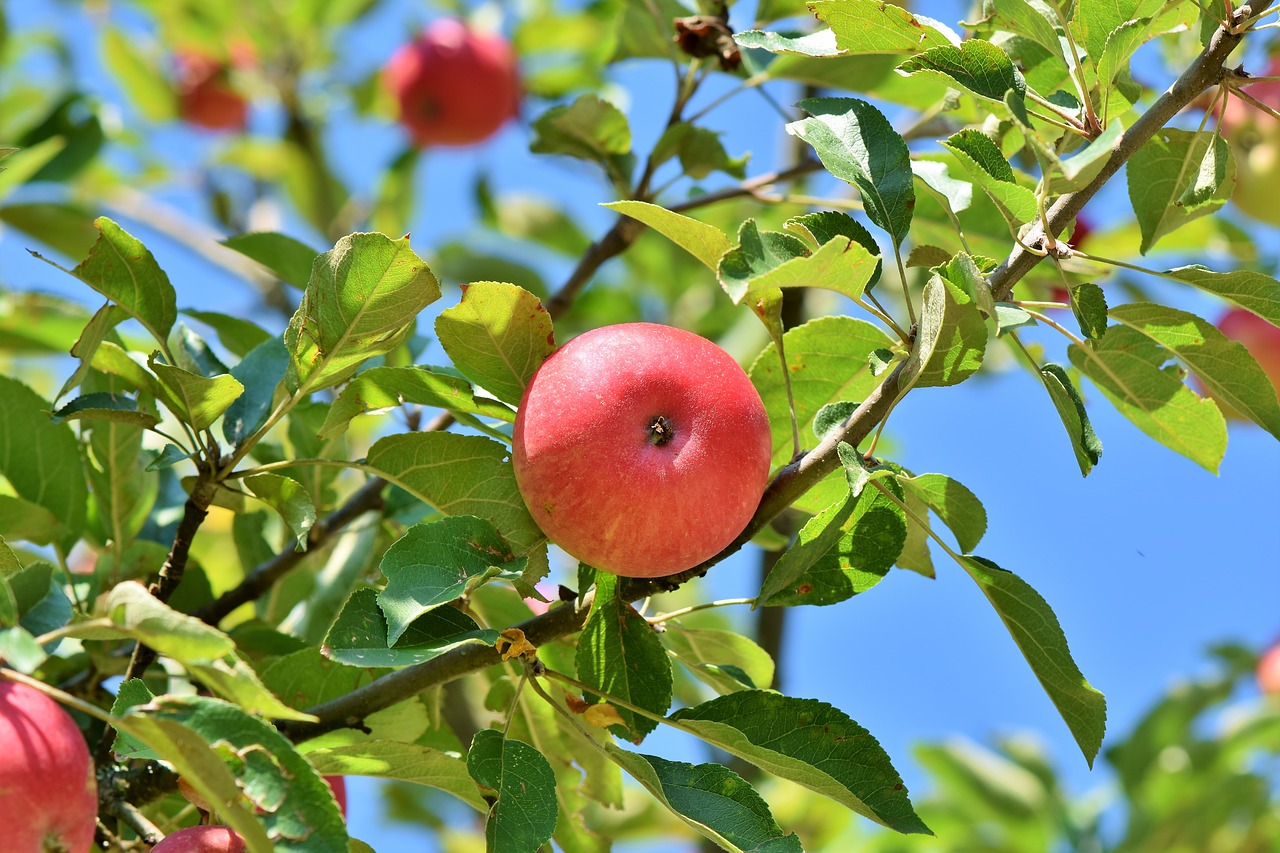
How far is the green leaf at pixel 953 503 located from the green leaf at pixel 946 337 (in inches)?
A: 3.8

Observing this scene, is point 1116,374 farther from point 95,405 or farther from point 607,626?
point 95,405

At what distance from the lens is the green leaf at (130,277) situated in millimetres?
1144

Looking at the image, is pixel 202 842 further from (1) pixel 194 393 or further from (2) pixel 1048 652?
(2) pixel 1048 652

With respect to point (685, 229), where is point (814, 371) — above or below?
below

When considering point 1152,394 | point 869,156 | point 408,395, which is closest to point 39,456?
point 408,395

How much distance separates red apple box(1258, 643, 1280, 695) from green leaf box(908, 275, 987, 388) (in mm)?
2773

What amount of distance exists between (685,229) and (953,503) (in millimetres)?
342

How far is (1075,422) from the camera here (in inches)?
41.3

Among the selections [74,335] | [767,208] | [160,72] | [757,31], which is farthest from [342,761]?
[160,72]

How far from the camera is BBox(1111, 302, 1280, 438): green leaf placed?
1202mm

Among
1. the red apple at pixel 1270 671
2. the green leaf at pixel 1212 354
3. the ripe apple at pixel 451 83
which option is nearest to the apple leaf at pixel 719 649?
the green leaf at pixel 1212 354

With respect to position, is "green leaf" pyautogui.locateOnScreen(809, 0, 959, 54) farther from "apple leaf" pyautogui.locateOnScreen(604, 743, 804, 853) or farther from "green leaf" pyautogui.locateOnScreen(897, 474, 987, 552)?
"apple leaf" pyautogui.locateOnScreen(604, 743, 804, 853)

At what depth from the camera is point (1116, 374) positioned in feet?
4.11

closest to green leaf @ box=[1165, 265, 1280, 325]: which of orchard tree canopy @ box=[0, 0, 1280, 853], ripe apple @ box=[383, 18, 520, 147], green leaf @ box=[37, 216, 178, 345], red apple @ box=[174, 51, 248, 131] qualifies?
orchard tree canopy @ box=[0, 0, 1280, 853]
